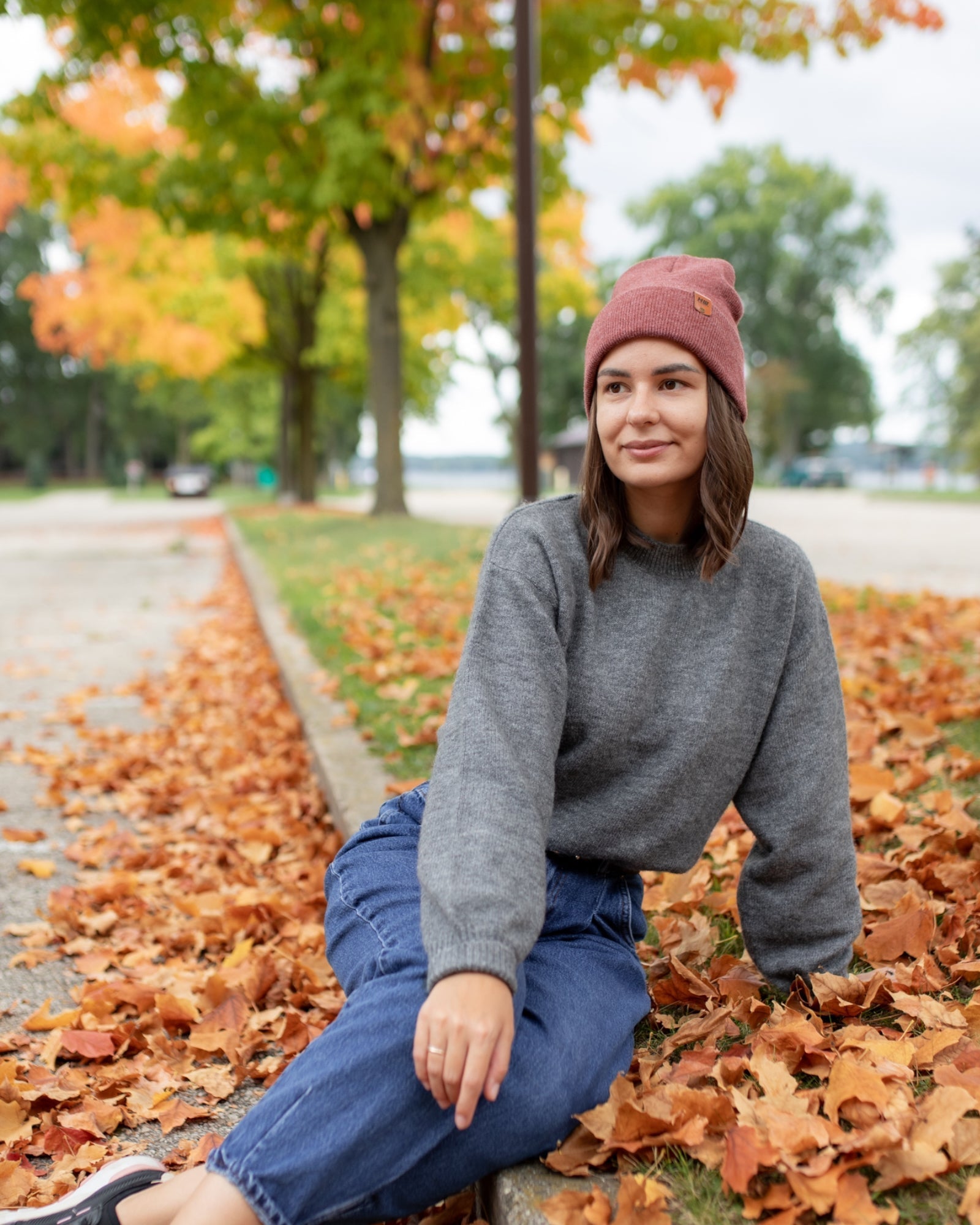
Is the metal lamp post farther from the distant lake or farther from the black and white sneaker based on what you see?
the distant lake

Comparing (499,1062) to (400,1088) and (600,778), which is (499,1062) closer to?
(400,1088)

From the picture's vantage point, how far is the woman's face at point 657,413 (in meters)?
1.90

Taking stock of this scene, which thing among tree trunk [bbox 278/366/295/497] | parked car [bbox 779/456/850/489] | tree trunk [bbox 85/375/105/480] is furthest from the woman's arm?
tree trunk [bbox 85/375/105/480]

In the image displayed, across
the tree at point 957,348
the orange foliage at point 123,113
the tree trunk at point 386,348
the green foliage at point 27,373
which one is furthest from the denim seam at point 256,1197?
the green foliage at point 27,373

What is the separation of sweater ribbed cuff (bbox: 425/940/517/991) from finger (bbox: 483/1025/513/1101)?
0.07m

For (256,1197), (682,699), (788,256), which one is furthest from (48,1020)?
(788,256)

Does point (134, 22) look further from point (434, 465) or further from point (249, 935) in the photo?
point (434, 465)

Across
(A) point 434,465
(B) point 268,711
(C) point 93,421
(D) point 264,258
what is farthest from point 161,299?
(A) point 434,465

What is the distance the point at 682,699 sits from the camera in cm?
196

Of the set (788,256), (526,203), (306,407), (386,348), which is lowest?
(306,407)

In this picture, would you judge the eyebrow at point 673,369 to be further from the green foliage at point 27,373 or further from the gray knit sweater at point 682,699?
the green foliage at point 27,373

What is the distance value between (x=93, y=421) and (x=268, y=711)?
5789 centimetres

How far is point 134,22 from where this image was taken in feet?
37.5

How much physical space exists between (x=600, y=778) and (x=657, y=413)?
0.66 meters
